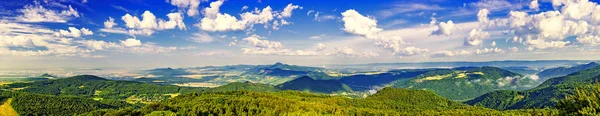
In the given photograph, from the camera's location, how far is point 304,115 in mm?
121125

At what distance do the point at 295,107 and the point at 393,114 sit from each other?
48811 mm

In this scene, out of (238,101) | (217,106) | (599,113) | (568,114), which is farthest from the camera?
(238,101)

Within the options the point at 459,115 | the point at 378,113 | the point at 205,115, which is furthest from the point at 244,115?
the point at 459,115

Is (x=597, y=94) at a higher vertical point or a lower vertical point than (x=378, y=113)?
higher

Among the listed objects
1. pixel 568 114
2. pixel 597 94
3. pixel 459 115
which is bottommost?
pixel 459 115

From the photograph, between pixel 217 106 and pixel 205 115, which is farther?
pixel 217 106

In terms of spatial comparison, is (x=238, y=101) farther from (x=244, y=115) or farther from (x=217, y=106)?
(x=244, y=115)

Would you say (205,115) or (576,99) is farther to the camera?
(205,115)

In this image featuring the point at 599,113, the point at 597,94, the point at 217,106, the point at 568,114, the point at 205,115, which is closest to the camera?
the point at 599,113

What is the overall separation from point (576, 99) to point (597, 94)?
3349mm

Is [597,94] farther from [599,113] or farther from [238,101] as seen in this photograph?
[238,101]

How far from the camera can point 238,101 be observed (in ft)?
529

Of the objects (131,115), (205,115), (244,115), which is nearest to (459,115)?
(244,115)

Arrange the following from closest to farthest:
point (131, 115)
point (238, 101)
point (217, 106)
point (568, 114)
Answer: point (568, 114)
point (131, 115)
point (217, 106)
point (238, 101)
